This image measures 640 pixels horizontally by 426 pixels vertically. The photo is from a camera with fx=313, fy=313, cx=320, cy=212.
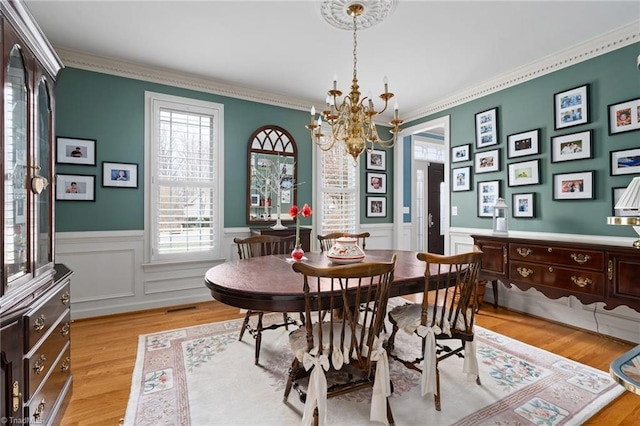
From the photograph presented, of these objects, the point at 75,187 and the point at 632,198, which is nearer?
the point at 632,198

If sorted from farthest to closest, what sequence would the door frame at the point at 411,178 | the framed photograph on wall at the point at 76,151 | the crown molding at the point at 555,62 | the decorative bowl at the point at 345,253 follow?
A: the door frame at the point at 411,178 < the framed photograph on wall at the point at 76,151 < the crown molding at the point at 555,62 < the decorative bowl at the point at 345,253

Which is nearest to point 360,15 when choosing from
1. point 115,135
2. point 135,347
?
point 115,135

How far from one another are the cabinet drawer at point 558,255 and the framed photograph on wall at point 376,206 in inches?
93.8

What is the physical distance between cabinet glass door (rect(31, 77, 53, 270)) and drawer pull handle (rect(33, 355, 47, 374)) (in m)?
0.47

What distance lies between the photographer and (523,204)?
359 cm

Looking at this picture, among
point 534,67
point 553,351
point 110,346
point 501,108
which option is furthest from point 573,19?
point 110,346

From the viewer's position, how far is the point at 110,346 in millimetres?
2695

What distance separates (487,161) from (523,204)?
70cm

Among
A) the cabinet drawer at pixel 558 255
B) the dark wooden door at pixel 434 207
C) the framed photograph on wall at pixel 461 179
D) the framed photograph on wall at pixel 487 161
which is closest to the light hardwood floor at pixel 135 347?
the cabinet drawer at pixel 558 255

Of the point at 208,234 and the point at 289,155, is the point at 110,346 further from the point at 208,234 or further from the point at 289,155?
the point at 289,155

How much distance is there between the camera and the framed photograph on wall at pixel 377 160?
531cm

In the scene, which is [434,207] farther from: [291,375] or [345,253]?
[291,375]

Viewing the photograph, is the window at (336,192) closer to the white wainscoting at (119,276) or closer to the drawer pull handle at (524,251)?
the white wainscoting at (119,276)

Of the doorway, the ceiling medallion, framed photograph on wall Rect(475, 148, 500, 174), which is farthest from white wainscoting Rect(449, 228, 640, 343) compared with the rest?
the ceiling medallion
